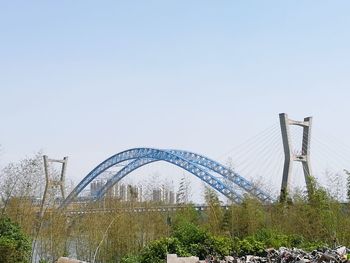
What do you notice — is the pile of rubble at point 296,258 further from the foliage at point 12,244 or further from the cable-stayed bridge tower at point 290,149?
the cable-stayed bridge tower at point 290,149

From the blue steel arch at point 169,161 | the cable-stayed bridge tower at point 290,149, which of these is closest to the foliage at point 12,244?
the cable-stayed bridge tower at point 290,149

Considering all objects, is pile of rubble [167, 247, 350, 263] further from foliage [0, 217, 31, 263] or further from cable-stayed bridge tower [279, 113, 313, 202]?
cable-stayed bridge tower [279, 113, 313, 202]

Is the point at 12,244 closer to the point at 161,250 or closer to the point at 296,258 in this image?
the point at 161,250

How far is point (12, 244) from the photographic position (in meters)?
9.17

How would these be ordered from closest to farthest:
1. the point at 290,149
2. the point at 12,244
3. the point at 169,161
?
the point at 12,244 → the point at 290,149 → the point at 169,161

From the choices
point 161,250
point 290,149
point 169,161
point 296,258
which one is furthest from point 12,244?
point 169,161

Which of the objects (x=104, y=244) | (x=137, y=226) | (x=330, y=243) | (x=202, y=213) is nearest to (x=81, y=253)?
(x=104, y=244)

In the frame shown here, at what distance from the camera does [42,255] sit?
1319 centimetres

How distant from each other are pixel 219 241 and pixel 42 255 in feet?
17.5

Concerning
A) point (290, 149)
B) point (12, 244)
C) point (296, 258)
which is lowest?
point (296, 258)

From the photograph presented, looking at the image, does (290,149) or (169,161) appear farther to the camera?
(169,161)

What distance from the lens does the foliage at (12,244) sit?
883 cm

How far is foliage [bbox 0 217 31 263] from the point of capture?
348 inches

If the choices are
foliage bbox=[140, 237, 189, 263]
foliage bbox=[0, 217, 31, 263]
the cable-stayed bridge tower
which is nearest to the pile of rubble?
foliage bbox=[140, 237, 189, 263]
